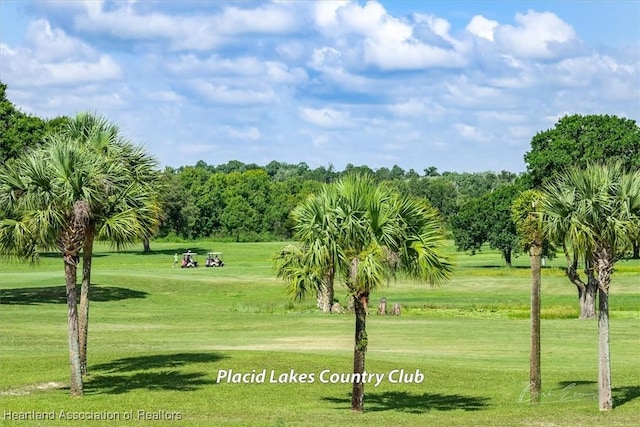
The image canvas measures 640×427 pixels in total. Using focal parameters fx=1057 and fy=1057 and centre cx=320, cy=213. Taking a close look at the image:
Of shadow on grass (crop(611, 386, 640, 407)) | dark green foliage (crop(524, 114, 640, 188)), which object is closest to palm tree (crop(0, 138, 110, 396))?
shadow on grass (crop(611, 386, 640, 407))

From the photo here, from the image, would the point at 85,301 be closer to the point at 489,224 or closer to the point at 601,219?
the point at 601,219

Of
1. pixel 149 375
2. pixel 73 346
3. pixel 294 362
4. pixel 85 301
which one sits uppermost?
pixel 85 301

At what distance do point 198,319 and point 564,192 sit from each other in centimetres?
3249

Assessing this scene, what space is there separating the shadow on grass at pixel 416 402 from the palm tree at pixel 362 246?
5.77 feet

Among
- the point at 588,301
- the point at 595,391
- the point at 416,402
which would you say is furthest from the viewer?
the point at 588,301

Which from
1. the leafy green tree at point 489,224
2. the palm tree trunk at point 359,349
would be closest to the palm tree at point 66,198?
the palm tree trunk at point 359,349

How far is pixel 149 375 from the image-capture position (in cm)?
3266

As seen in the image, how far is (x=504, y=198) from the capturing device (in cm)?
11225

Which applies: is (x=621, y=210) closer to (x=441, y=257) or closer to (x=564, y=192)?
(x=564, y=192)

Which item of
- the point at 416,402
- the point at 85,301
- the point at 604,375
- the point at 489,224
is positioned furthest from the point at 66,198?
the point at 489,224

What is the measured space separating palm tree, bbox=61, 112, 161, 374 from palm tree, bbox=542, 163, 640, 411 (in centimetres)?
1243

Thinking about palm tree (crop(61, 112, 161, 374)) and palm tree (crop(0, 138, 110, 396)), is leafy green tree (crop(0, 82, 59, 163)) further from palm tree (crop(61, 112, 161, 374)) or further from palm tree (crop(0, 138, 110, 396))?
palm tree (crop(0, 138, 110, 396))

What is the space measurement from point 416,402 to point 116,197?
35.1 feet

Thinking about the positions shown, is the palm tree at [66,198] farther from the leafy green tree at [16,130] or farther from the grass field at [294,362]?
the leafy green tree at [16,130]
